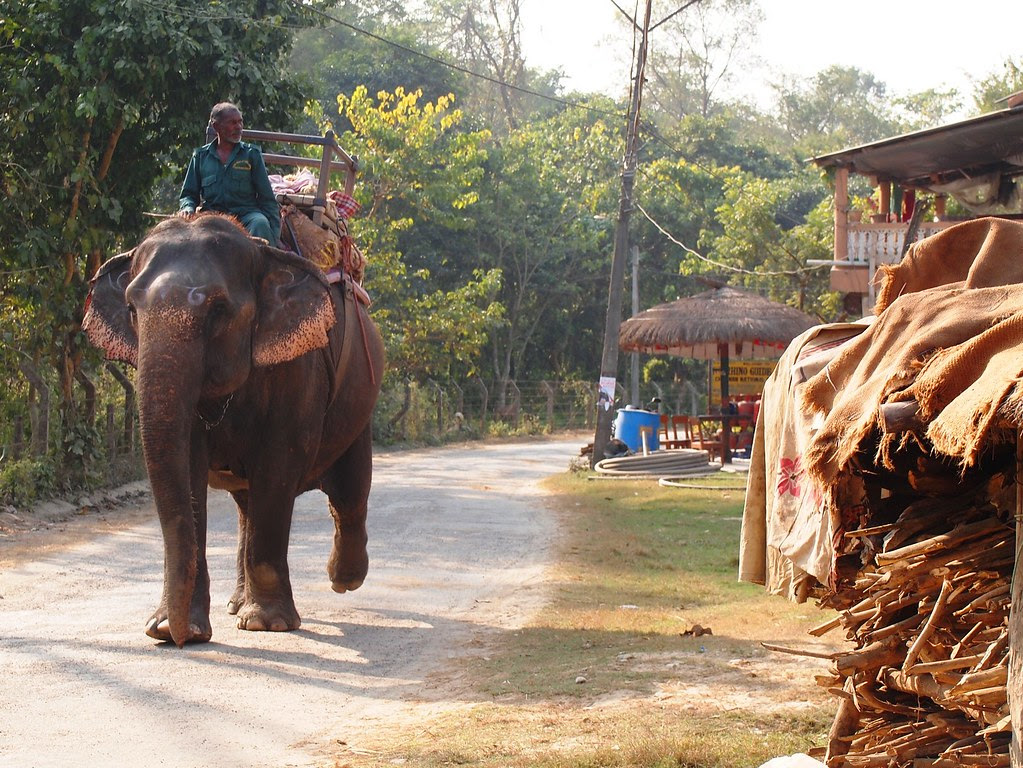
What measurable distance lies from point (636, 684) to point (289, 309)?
2.68 meters

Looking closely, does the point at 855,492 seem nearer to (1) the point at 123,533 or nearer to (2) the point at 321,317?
(2) the point at 321,317

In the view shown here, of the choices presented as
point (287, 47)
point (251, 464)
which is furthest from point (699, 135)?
point (251, 464)

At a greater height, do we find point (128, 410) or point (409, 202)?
point (409, 202)

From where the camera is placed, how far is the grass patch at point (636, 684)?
16.2ft

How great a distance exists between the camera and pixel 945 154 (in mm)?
10867

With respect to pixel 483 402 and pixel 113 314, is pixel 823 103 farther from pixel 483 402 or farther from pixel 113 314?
pixel 113 314

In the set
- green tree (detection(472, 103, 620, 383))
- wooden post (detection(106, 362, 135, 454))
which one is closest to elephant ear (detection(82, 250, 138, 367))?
wooden post (detection(106, 362, 135, 454))

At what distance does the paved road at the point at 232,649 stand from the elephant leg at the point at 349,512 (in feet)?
0.71

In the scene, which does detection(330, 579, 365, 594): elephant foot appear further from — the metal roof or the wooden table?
the wooden table

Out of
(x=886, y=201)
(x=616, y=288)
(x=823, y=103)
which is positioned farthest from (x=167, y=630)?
(x=823, y=103)

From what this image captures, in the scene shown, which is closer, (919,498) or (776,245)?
(919,498)

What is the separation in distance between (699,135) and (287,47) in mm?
34097

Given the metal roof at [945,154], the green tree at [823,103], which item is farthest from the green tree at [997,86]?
the green tree at [823,103]

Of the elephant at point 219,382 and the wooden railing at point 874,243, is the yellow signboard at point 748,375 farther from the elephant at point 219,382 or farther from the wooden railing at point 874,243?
the elephant at point 219,382
